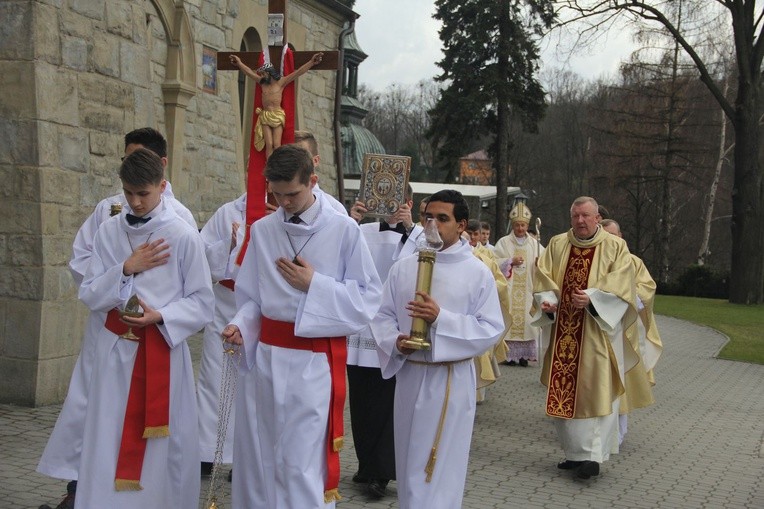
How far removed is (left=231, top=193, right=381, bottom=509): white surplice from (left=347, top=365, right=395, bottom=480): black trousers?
198 cm

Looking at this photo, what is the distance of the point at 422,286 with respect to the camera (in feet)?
16.8

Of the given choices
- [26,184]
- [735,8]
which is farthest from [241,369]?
[735,8]

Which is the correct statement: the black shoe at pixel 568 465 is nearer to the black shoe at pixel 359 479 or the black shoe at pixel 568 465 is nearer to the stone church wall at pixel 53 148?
the black shoe at pixel 359 479

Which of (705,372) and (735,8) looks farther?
(735,8)

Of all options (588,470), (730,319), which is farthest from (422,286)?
(730,319)

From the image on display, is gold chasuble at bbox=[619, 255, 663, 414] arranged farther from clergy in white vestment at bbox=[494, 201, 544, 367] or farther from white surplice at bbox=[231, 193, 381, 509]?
clergy in white vestment at bbox=[494, 201, 544, 367]

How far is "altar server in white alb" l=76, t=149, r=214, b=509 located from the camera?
4.96 metres

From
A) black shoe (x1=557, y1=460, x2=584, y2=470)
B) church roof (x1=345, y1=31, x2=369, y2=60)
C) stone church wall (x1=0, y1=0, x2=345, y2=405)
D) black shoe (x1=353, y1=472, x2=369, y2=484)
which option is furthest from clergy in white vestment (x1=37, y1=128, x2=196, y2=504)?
church roof (x1=345, y1=31, x2=369, y2=60)

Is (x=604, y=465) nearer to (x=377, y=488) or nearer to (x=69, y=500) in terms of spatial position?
(x=377, y=488)

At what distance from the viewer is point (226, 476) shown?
6941mm

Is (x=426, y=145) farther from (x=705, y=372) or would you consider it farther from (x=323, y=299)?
(x=323, y=299)

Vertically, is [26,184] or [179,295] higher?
[26,184]

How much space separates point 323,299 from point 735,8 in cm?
2737

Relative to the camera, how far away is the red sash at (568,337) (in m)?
8.12
